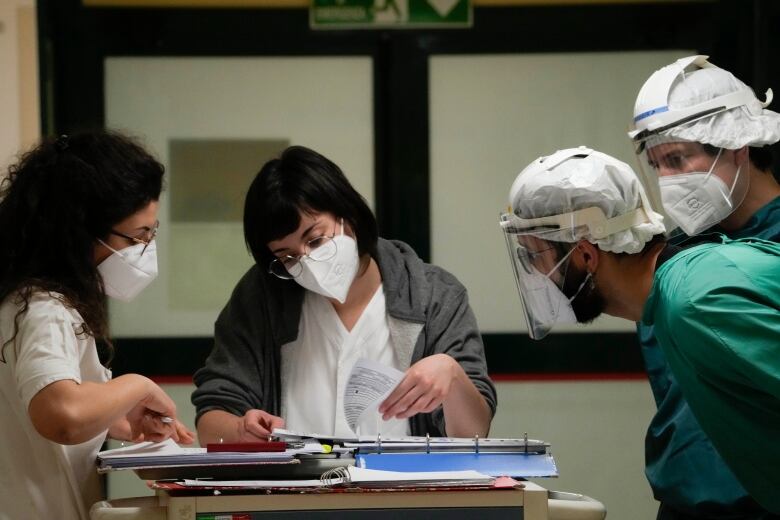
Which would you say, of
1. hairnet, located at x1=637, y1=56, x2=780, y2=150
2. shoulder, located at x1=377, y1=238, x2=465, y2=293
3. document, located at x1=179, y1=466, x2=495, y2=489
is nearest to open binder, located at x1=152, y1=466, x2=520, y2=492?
document, located at x1=179, y1=466, x2=495, y2=489

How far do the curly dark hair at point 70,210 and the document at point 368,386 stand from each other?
473 mm

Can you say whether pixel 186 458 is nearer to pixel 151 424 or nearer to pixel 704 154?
pixel 151 424

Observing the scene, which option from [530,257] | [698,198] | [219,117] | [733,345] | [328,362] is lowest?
[328,362]

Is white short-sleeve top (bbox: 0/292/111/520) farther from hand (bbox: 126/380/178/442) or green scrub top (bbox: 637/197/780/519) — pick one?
green scrub top (bbox: 637/197/780/519)

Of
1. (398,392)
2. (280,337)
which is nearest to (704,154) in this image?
(398,392)

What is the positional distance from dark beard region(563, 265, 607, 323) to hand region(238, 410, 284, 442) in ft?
1.88

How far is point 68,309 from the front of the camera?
159 cm

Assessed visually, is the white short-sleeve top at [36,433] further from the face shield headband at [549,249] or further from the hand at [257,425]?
the face shield headband at [549,249]

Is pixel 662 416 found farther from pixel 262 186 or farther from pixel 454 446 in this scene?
pixel 262 186

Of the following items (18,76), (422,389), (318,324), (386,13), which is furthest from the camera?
(386,13)

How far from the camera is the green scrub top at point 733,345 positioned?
1343 mm

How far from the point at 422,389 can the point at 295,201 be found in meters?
0.45

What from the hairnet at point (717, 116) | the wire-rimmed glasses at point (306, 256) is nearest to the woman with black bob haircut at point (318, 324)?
the wire-rimmed glasses at point (306, 256)

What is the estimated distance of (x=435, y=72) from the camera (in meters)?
3.62
